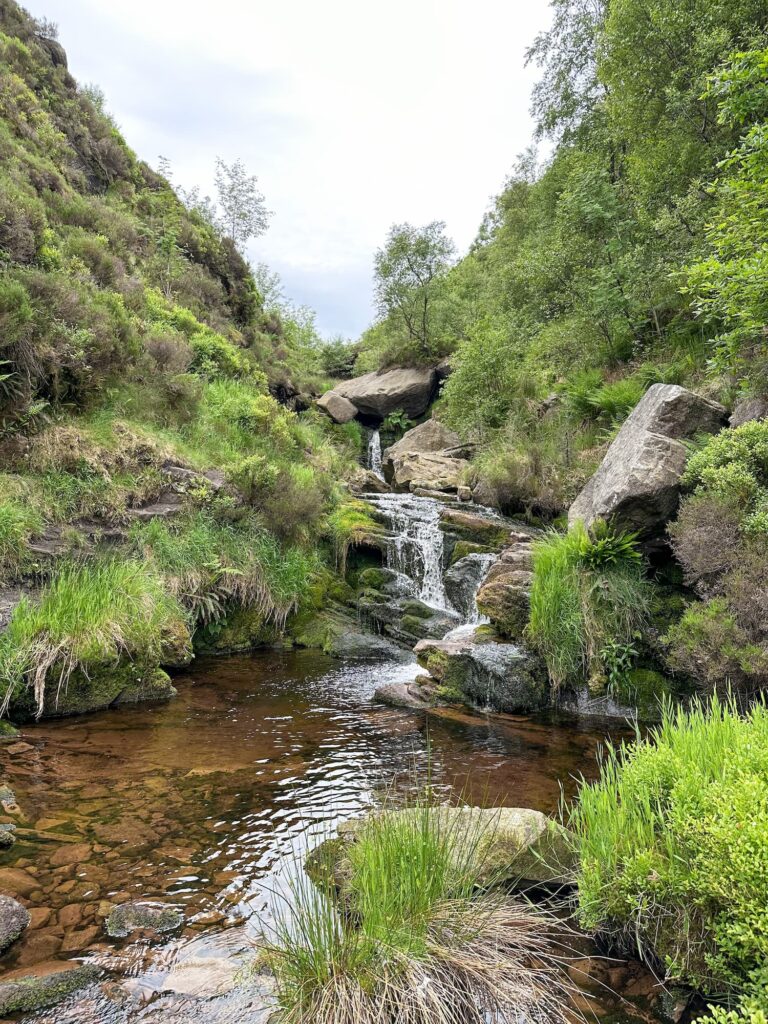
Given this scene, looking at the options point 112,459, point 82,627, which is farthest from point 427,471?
point 82,627

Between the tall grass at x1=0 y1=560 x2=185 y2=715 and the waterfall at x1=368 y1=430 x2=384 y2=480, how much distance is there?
16591 mm

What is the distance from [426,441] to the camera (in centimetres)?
2333

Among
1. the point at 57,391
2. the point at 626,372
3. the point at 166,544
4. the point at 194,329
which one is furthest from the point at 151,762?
the point at 194,329

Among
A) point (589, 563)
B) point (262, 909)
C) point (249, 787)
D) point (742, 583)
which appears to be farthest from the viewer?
point (589, 563)

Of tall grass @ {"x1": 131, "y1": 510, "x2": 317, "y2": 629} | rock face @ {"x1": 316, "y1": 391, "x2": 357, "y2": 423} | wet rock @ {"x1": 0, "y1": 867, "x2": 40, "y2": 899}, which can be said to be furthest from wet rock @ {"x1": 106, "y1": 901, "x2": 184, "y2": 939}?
rock face @ {"x1": 316, "y1": 391, "x2": 357, "y2": 423}

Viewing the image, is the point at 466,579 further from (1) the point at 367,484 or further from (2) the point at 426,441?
(2) the point at 426,441

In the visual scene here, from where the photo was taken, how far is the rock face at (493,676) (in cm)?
731

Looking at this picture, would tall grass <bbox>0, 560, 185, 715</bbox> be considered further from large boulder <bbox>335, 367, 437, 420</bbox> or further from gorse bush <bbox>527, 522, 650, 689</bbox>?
large boulder <bbox>335, 367, 437, 420</bbox>

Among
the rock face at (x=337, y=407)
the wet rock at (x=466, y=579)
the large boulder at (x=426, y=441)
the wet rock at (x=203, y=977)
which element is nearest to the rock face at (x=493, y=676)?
the wet rock at (x=466, y=579)

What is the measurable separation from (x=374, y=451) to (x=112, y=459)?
17692 millimetres

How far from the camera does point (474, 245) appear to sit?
4497cm

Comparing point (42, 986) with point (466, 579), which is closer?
point (42, 986)

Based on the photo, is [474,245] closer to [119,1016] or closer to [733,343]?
[733,343]

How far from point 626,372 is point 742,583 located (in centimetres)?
894
